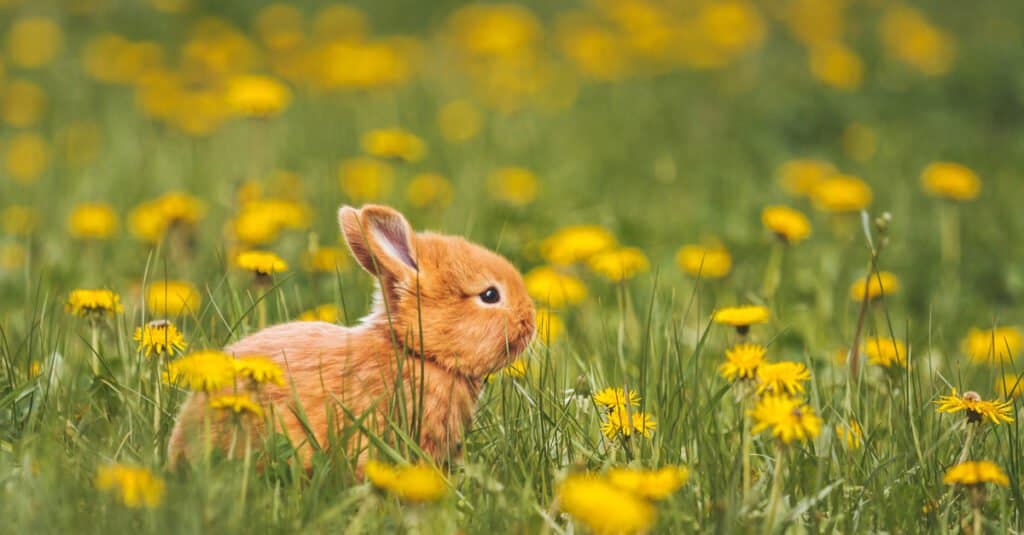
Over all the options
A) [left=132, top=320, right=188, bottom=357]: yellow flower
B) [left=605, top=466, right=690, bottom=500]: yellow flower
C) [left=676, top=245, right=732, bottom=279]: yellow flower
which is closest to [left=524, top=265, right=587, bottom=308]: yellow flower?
[left=676, top=245, right=732, bottom=279]: yellow flower

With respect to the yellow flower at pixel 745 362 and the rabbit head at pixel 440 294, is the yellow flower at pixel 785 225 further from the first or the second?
the yellow flower at pixel 745 362

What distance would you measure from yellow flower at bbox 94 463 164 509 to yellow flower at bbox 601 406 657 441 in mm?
A: 1020

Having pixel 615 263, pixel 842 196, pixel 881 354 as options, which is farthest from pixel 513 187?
pixel 881 354

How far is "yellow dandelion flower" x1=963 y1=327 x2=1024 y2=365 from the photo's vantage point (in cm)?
409

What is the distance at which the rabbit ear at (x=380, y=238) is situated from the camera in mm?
2828

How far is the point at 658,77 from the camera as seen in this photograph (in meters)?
8.73

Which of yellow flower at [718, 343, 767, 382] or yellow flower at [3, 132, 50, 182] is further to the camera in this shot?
yellow flower at [3, 132, 50, 182]

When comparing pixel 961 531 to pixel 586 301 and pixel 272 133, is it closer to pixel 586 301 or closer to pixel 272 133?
pixel 586 301

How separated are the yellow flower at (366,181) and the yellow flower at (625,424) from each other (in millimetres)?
2903

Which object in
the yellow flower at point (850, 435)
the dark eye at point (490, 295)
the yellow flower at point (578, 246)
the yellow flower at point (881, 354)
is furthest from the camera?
the yellow flower at point (578, 246)

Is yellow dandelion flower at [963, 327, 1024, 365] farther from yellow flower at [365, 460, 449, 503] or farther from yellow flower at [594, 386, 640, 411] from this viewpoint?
yellow flower at [365, 460, 449, 503]

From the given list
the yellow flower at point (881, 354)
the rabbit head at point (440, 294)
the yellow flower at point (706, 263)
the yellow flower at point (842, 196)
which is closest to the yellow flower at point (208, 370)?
the rabbit head at point (440, 294)

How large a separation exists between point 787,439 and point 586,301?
2287 millimetres

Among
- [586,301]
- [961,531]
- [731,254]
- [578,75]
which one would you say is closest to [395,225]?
[961,531]
